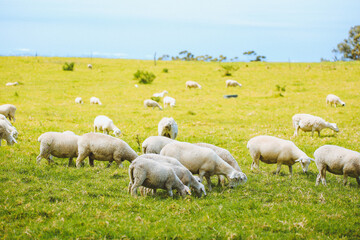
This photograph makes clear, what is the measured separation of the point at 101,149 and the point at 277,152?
6.10 metres

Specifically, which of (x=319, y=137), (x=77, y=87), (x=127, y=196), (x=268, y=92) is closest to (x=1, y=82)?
(x=77, y=87)

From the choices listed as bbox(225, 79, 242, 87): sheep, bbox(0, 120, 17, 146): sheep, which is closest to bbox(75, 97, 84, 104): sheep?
bbox(225, 79, 242, 87): sheep

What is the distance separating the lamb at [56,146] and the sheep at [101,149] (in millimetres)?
500

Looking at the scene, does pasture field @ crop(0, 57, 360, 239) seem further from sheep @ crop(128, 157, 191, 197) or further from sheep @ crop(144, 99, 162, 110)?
sheep @ crop(144, 99, 162, 110)

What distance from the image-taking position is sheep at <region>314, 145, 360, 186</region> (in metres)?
11.3

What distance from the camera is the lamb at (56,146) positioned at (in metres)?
12.3

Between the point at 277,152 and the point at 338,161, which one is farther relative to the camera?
the point at 277,152

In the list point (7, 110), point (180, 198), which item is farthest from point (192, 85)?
point (180, 198)

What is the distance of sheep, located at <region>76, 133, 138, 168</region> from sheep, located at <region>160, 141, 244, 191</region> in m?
1.73

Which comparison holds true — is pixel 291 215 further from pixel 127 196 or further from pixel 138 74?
pixel 138 74

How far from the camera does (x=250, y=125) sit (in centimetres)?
2378

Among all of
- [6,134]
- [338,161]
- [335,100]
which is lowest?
[6,134]

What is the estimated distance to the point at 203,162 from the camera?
10961 mm

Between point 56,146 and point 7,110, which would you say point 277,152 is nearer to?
point 56,146
